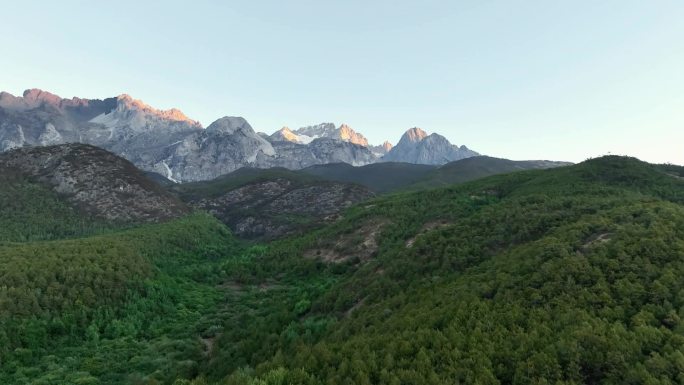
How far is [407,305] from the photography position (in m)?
28.3

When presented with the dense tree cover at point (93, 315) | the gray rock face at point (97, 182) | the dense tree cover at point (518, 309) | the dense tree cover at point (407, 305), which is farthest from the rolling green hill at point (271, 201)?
the dense tree cover at point (518, 309)

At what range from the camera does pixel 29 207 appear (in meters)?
85.4

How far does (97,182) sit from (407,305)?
336 feet

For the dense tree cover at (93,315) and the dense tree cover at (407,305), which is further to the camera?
the dense tree cover at (93,315)

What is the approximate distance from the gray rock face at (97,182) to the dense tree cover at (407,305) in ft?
134

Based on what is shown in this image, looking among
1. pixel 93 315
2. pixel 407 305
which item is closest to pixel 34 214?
pixel 93 315

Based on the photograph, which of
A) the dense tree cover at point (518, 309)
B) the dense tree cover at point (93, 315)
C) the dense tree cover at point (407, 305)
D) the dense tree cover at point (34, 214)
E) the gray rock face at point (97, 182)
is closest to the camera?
the dense tree cover at point (518, 309)

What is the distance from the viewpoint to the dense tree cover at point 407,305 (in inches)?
721

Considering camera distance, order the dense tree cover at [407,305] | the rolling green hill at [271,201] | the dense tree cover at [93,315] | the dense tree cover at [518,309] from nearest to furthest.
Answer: the dense tree cover at [518,309] → the dense tree cover at [407,305] → the dense tree cover at [93,315] → the rolling green hill at [271,201]

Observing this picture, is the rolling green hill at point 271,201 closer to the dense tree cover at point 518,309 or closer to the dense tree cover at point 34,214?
the dense tree cover at point 34,214

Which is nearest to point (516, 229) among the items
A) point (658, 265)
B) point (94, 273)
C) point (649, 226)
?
point (649, 226)

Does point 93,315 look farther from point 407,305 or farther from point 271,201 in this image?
point 271,201

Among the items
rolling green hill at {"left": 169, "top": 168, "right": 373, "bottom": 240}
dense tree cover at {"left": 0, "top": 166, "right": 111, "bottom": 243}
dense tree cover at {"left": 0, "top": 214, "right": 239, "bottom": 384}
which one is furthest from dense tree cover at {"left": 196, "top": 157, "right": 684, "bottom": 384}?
rolling green hill at {"left": 169, "top": 168, "right": 373, "bottom": 240}

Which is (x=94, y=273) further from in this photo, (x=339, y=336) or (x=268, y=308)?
(x=339, y=336)
